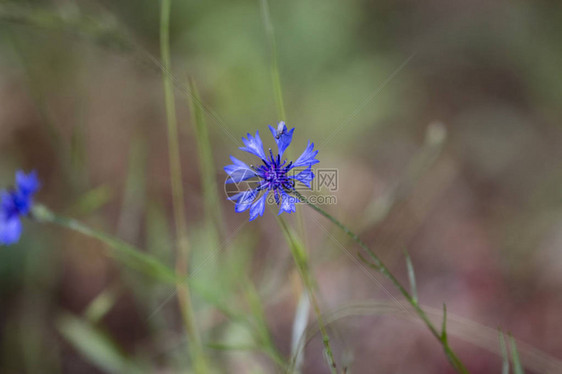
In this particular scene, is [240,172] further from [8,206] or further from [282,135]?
[8,206]

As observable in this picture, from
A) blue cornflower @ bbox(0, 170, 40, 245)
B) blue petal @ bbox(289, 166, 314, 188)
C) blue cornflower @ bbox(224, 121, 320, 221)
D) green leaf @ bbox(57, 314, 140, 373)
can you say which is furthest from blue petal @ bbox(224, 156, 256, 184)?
green leaf @ bbox(57, 314, 140, 373)

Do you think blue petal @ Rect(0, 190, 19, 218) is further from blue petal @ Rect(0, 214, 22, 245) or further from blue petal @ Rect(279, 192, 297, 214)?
blue petal @ Rect(279, 192, 297, 214)

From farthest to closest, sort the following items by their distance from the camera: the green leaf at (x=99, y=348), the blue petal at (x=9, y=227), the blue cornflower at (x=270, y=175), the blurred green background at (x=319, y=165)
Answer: the blurred green background at (x=319, y=165)
the green leaf at (x=99, y=348)
the blue petal at (x=9, y=227)
the blue cornflower at (x=270, y=175)

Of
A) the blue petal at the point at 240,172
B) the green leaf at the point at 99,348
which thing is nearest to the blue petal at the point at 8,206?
the green leaf at the point at 99,348

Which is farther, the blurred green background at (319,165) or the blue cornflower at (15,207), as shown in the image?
the blurred green background at (319,165)

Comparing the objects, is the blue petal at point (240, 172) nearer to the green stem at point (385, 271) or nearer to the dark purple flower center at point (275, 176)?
the dark purple flower center at point (275, 176)

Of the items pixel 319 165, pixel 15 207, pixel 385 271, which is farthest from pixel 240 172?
pixel 319 165
